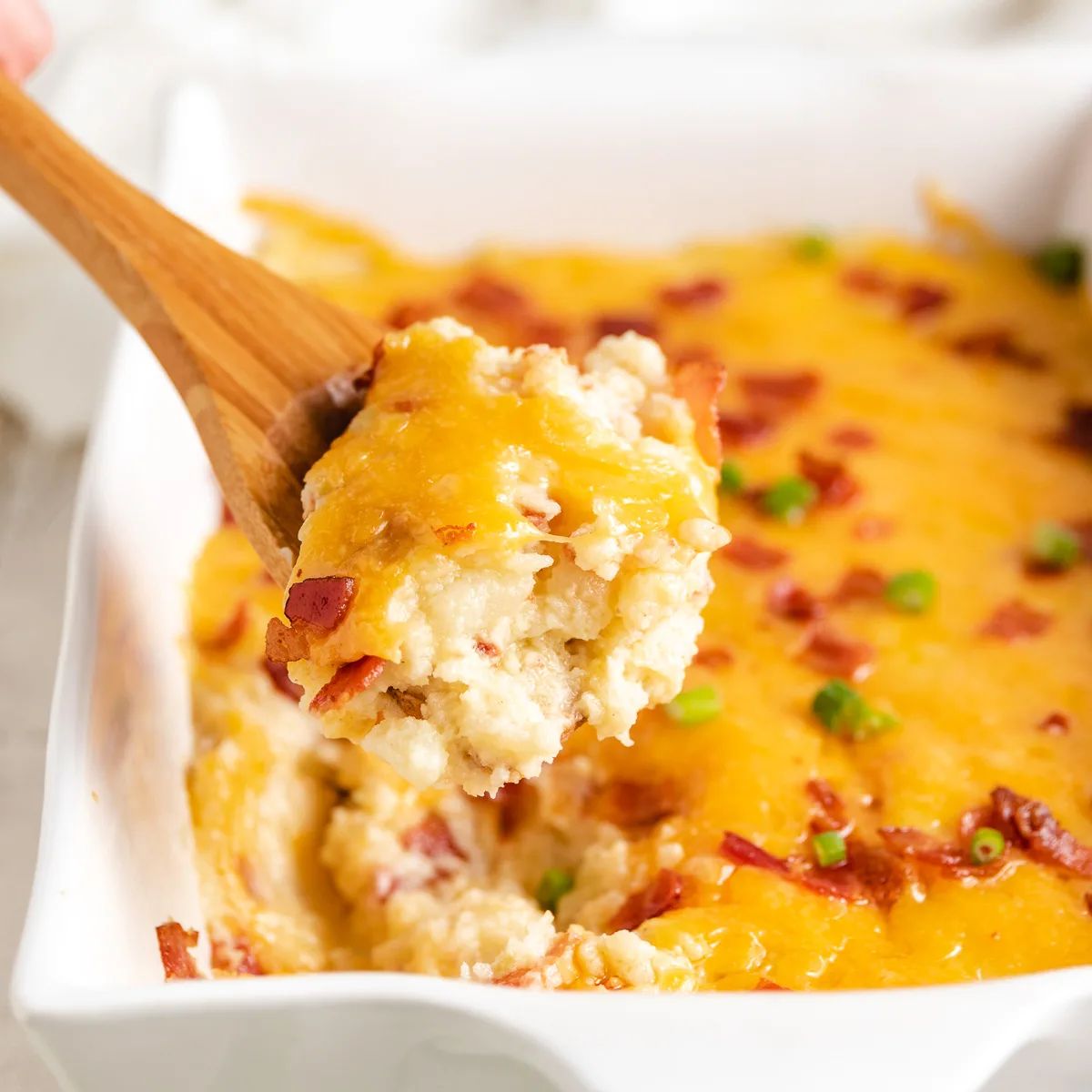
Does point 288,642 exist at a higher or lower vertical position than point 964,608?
higher

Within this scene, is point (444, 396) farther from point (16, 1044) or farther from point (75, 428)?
point (75, 428)

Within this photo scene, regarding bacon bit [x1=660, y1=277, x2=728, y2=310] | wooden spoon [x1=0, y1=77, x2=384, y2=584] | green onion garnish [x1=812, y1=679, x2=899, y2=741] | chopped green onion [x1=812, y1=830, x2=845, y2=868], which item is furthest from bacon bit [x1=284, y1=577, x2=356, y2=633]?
bacon bit [x1=660, y1=277, x2=728, y2=310]

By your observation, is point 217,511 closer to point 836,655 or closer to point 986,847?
point 836,655

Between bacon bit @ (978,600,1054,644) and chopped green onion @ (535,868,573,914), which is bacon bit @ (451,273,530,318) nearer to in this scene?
bacon bit @ (978,600,1054,644)

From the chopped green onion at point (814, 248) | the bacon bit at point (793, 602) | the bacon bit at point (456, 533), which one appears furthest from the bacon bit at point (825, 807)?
the chopped green onion at point (814, 248)

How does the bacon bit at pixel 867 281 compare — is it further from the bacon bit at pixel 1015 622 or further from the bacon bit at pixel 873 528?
the bacon bit at pixel 1015 622

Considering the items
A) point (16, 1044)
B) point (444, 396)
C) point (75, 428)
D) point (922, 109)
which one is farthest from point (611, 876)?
point (922, 109)

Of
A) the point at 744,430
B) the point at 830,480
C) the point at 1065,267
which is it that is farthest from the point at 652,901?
the point at 1065,267
